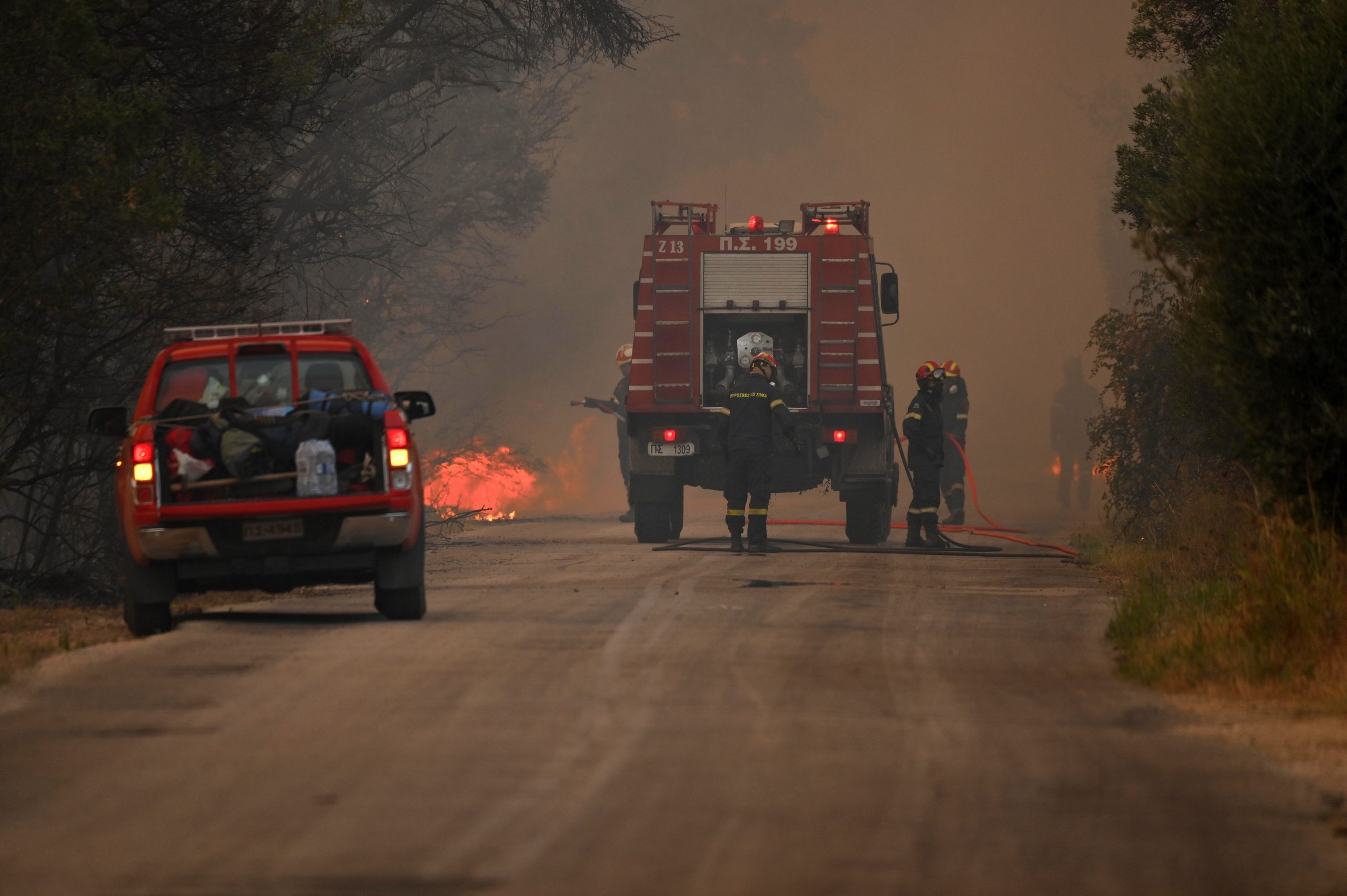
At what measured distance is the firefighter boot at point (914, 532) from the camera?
57.3ft

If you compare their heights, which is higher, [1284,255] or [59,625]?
[1284,255]

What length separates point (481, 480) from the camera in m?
39.3

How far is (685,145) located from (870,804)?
68522 mm

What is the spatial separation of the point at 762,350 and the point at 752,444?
2.15 metres

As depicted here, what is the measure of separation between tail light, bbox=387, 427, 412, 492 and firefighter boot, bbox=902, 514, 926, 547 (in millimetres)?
8536

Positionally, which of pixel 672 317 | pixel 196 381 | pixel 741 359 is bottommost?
pixel 196 381

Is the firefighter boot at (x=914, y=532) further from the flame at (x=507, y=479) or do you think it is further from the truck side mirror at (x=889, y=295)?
the flame at (x=507, y=479)

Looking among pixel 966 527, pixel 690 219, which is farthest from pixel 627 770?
pixel 966 527

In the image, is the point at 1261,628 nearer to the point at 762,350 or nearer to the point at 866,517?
the point at 866,517

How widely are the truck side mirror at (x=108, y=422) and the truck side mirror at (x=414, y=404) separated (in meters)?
1.54

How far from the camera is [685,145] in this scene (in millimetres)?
72625

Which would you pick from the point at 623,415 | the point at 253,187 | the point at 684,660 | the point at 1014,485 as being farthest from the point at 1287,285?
the point at 1014,485

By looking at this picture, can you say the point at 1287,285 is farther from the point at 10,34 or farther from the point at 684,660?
the point at 10,34

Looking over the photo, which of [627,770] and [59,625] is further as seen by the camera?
[59,625]
